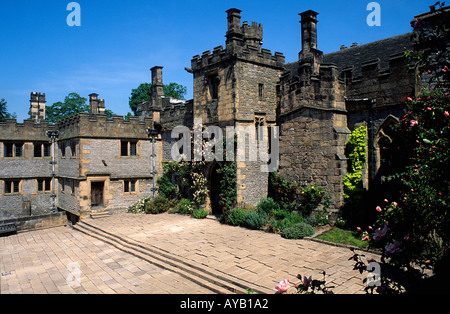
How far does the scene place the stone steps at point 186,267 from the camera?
817 centimetres

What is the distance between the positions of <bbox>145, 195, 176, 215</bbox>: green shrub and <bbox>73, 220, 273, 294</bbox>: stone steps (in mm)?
4484

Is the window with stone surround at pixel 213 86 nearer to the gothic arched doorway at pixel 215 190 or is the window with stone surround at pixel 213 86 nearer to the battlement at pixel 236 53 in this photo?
the battlement at pixel 236 53

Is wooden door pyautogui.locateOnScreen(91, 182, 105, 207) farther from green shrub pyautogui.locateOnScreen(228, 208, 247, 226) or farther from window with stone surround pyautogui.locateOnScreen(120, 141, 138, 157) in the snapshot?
green shrub pyautogui.locateOnScreen(228, 208, 247, 226)

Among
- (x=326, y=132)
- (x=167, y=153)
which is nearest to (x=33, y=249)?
(x=167, y=153)

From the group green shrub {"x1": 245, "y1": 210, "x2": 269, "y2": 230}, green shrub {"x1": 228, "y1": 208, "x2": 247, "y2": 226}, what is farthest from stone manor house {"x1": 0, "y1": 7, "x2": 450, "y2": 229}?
green shrub {"x1": 245, "y1": 210, "x2": 269, "y2": 230}

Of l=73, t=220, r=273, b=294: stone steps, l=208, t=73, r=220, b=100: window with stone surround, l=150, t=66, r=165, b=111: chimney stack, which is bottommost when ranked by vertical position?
l=73, t=220, r=273, b=294: stone steps

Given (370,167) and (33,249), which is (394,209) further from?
(33,249)

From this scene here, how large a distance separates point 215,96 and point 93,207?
31.7 feet

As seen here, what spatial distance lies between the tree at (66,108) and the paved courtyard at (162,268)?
36.4m

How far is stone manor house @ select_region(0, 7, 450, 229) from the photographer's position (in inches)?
507

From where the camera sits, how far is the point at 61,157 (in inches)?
859

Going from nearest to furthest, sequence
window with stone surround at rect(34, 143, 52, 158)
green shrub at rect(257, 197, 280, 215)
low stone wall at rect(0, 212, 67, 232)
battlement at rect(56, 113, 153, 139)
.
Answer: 1. green shrub at rect(257, 197, 280, 215)
2. low stone wall at rect(0, 212, 67, 232)
3. battlement at rect(56, 113, 153, 139)
4. window with stone surround at rect(34, 143, 52, 158)

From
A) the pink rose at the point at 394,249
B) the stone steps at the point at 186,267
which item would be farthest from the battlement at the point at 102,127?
the pink rose at the point at 394,249

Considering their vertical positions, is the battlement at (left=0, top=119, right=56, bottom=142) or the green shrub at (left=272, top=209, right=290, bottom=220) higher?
the battlement at (left=0, top=119, right=56, bottom=142)
